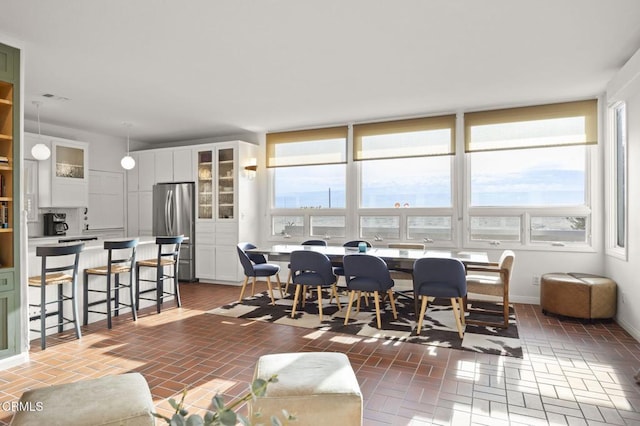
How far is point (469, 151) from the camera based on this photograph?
18.8ft

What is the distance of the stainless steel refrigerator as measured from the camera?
7.20 m

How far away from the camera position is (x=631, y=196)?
4.01m

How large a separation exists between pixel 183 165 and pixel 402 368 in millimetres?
5689

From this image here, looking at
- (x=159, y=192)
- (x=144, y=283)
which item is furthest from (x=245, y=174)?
(x=144, y=283)

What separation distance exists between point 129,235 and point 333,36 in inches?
252

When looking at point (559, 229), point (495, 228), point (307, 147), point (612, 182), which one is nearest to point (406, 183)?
point (495, 228)

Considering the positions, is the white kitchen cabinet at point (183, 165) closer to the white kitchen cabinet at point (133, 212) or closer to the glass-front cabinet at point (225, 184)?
the glass-front cabinet at point (225, 184)

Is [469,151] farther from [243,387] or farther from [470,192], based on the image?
[243,387]

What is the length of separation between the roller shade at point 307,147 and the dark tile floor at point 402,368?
3.32 metres

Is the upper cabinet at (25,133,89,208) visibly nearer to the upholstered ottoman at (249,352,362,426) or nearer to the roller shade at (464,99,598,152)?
the upholstered ottoman at (249,352,362,426)

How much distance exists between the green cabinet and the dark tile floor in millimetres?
485

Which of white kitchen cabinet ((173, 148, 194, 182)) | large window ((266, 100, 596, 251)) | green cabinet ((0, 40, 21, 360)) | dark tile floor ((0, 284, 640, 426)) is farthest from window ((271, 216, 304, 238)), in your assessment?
green cabinet ((0, 40, 21, 360))

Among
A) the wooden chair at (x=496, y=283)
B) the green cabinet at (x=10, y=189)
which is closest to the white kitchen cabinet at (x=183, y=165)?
the green cabinet at (x=10, y=189)

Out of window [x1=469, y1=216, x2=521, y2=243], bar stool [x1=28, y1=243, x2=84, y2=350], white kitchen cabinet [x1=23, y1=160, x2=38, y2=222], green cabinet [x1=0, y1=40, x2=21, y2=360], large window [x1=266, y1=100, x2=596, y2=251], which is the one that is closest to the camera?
green cabinet [x1=0, y1=40, x2=21, y2=360]
